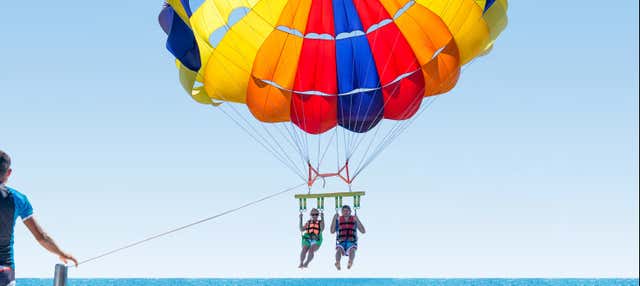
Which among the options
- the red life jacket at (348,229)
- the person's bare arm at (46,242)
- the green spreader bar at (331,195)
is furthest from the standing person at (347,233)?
the person's bare arm at (46,242)

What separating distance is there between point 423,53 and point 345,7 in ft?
5.06

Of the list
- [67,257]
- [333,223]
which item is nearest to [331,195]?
[333,223]

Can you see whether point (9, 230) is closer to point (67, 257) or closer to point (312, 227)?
point (67, 257)

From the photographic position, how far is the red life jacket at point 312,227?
38.9ft

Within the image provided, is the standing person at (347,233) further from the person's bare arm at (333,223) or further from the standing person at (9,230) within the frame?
the standing person at (9,230)

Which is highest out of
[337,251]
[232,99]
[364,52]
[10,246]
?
[364,52]

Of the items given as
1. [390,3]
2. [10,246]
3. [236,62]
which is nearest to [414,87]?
[390,3]

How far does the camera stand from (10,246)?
3311 mm

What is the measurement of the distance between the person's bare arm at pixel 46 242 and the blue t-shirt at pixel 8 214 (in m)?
0.07

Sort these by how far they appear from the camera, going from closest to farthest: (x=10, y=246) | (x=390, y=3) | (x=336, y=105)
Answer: (x=10, y=246) < (x=390, y=3) < (x=336, y=105)

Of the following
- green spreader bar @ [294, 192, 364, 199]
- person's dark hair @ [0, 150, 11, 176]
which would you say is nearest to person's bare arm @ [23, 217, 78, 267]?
person's dark hair @ [0, 150, 11, 176]

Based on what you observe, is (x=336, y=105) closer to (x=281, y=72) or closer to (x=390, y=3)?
(x=281, y=72)

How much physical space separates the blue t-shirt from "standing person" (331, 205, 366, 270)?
8.65 m

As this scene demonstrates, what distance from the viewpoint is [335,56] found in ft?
43.9
